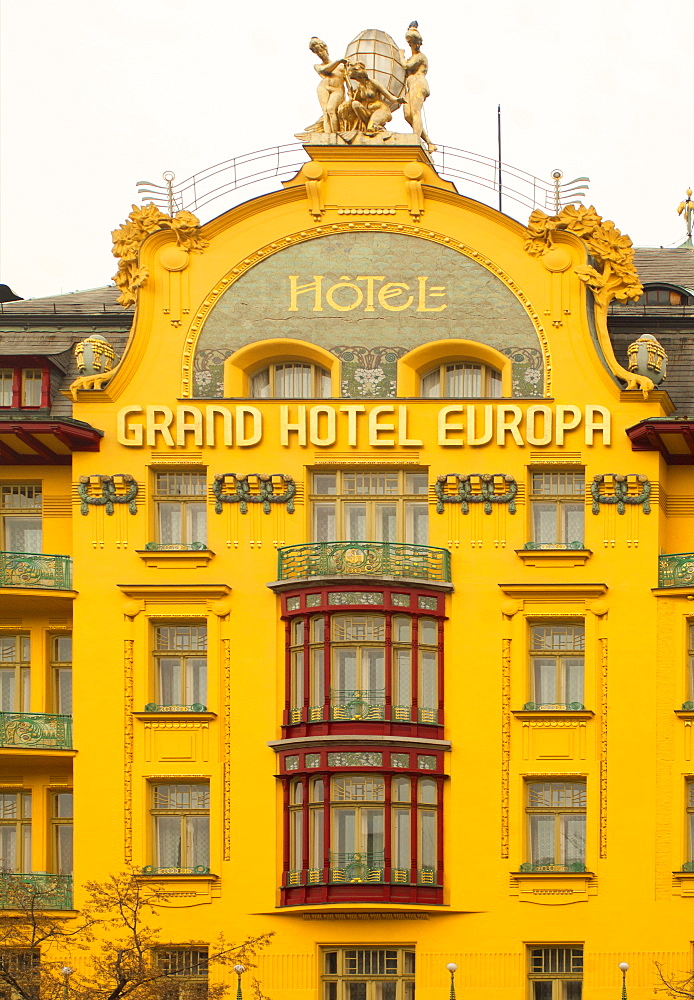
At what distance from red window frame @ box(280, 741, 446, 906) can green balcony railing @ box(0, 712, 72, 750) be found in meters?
5.74

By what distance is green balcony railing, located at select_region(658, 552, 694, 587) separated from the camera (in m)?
64.1

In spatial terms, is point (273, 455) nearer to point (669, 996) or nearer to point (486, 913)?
point (486, 913)

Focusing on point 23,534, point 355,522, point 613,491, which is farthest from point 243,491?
point 613,491

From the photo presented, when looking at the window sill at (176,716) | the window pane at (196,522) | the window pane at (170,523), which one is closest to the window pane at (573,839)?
the window sill at (176,716)

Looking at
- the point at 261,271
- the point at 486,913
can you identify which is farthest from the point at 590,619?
the point at 261,271

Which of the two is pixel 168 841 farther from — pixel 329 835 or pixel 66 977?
pixel 66 977

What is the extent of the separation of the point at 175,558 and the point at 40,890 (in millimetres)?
8911

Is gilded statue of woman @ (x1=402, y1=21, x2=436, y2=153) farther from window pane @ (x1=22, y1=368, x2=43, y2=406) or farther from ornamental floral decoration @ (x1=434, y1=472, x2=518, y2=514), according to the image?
window pane @ (x1=22, y1=368, x2=43, y2=406)

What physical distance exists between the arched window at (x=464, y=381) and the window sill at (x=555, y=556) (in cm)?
440

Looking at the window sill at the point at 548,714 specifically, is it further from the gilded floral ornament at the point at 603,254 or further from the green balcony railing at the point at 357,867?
the gilded floral ornament at the point at 603,254

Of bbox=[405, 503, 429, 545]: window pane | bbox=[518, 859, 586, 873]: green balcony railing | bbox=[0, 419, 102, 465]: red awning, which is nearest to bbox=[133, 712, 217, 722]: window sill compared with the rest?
bbox=[405, 503, 429, 545]: window pane

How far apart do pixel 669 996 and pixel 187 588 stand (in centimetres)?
1555

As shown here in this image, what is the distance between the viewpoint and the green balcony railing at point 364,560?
209ft

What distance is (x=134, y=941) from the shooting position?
59000 mm
